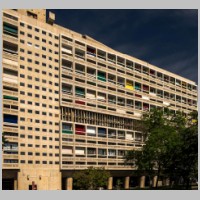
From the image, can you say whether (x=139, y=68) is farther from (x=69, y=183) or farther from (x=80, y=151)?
(x=69, y=183)

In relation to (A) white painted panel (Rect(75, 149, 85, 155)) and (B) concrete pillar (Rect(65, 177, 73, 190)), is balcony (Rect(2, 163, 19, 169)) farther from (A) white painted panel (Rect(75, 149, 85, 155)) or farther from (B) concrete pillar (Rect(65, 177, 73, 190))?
(A) white painted panel (Rect(75, 149, 85, 155))

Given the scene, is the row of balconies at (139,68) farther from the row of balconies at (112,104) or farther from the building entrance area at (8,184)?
the building entrance area at (8,184)

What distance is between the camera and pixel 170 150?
174 ft

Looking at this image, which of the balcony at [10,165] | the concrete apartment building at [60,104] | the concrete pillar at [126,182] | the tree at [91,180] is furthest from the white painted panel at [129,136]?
the balcony at [10,165]

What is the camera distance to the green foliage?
4584 cm

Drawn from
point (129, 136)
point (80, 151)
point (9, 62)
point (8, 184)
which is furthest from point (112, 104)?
point (8, 184)

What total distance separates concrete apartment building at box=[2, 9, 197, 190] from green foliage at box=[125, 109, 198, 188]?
883 centimetres

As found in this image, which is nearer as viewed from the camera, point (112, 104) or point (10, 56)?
point (10, 56)

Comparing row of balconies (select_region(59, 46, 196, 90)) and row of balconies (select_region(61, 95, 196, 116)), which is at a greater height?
row of balconies (select_region(59, 46, 196, 90))

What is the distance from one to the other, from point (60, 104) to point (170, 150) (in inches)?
873

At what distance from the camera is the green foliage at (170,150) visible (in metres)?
45.8

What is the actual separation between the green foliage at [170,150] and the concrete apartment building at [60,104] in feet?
29.0

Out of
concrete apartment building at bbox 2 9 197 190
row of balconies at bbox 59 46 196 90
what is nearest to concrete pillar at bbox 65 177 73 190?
concrete apartment building at bbox 2 9 197 190

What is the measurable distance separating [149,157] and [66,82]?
2092 centimetres
